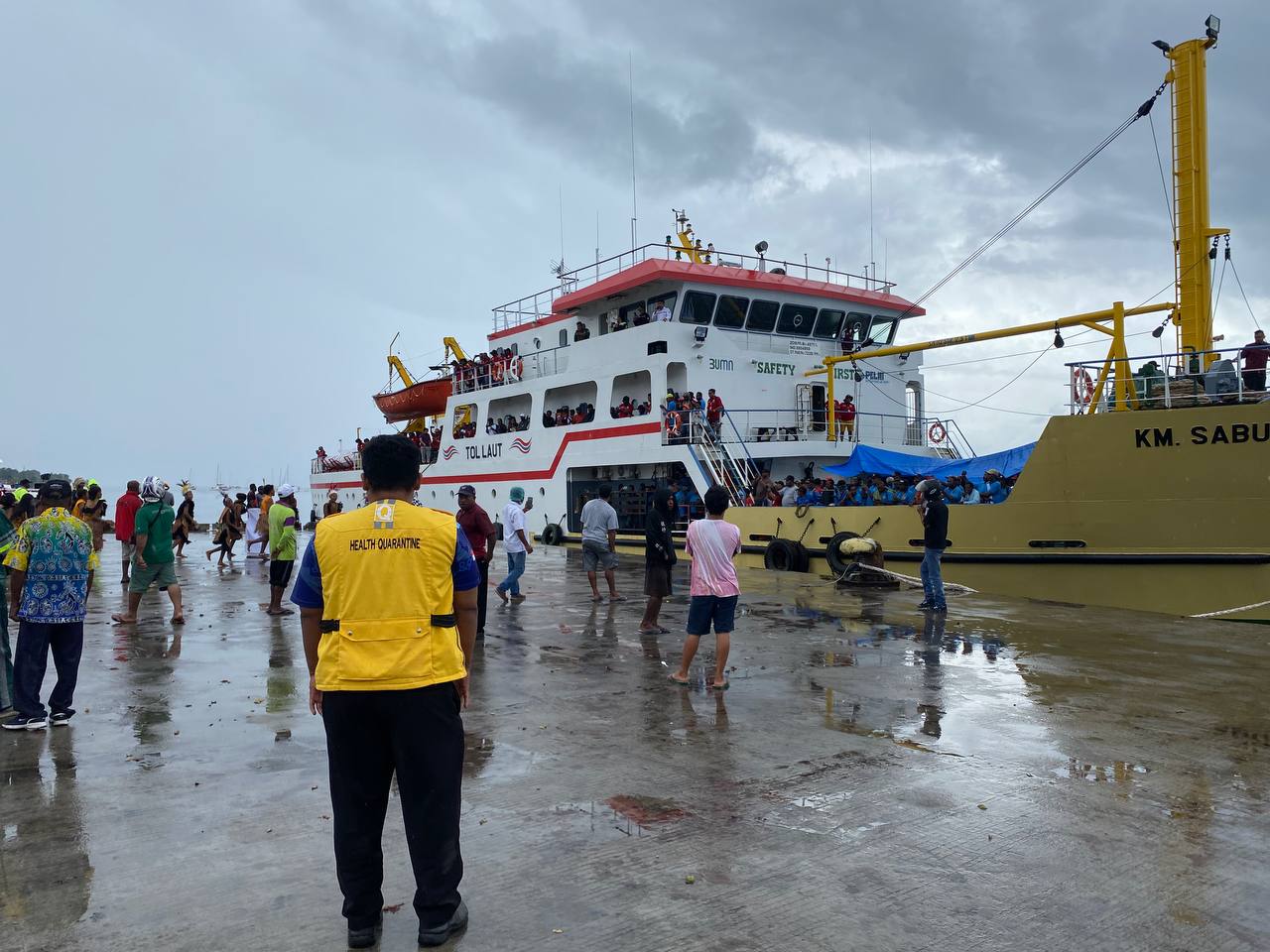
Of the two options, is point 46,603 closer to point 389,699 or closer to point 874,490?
point 389,699

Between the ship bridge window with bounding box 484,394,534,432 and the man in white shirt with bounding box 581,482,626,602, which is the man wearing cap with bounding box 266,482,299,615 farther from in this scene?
the ship bridge window with bounding box 484,394,534,432

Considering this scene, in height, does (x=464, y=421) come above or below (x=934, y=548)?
above

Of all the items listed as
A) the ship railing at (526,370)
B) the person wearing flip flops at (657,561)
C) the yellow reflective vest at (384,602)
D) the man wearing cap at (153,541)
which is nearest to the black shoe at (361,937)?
the yellow reflective vest at (384,602)

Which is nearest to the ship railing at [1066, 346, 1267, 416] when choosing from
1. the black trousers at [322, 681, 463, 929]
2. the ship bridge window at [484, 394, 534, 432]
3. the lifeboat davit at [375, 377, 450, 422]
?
the black trousers at [322, 681, 463, 929]

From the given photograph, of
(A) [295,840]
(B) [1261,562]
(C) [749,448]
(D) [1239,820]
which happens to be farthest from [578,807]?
(C) [749,448]

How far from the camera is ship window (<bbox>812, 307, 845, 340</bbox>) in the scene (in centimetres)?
1936

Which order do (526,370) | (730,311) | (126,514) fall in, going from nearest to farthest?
(126,514)
(730,311)
(526,370)

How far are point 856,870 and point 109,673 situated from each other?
19.6ft

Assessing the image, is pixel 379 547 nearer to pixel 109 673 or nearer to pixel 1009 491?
pixel 109 673

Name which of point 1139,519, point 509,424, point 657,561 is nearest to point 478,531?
point 657,561

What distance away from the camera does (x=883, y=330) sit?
66.7ft

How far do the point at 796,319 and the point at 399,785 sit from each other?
17.5m

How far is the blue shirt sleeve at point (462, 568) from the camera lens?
2938 millimetres

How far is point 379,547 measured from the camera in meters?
2.79
